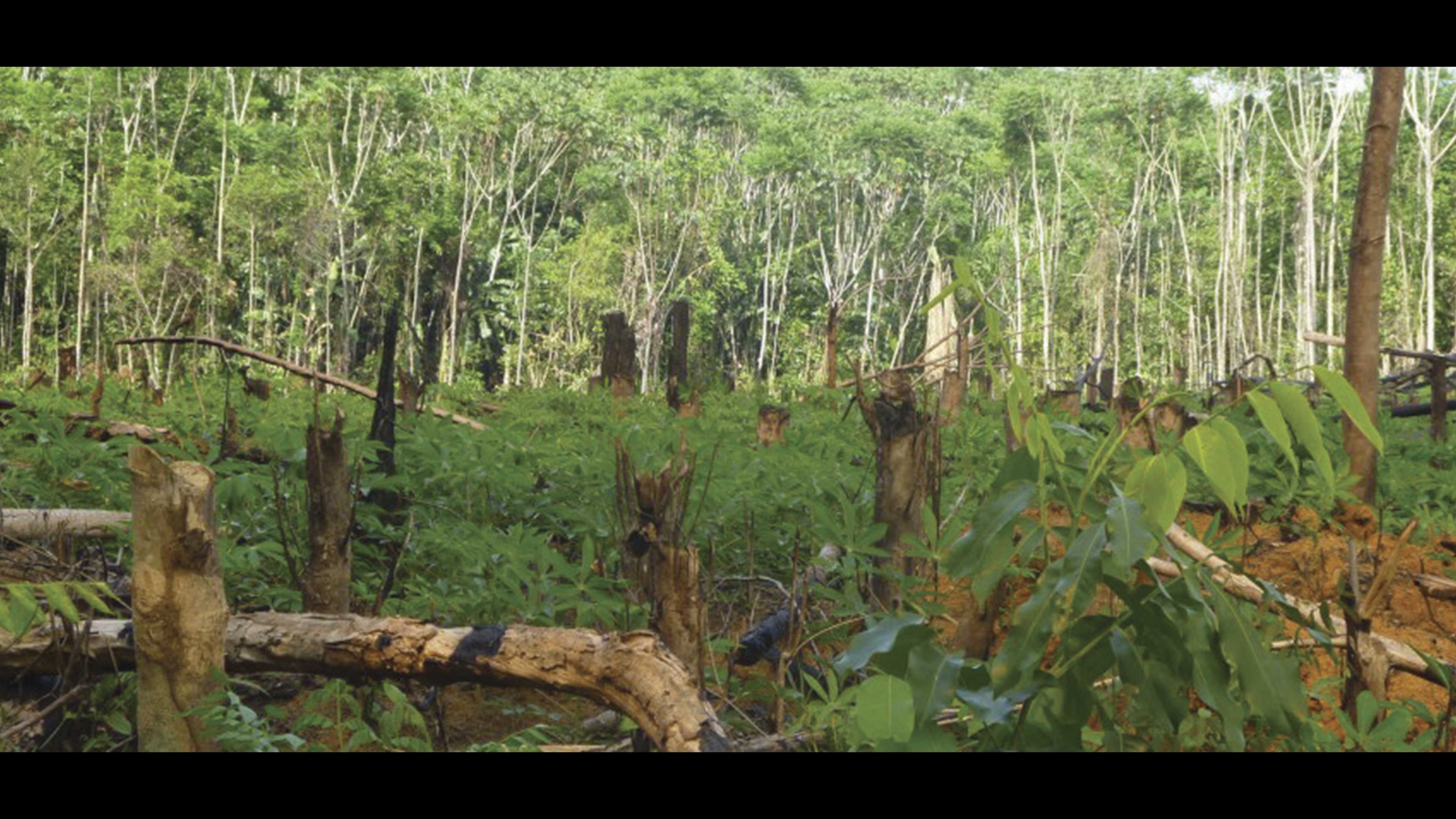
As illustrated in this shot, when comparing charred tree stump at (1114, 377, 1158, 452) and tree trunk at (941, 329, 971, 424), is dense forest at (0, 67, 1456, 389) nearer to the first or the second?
tree trunk at (941, 329, 971, 424)

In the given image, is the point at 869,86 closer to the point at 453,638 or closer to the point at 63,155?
the point at 63,155

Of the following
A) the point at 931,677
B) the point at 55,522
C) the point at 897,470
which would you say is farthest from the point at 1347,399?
the point at 55,522

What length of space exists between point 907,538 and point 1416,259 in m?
38.5

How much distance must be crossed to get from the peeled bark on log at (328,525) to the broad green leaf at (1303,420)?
2.66 meters

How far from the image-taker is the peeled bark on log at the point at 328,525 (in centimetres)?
363

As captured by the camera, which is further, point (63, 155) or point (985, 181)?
point (985, 181)

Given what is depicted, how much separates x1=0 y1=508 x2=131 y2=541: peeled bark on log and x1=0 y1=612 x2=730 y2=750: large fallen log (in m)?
1.41

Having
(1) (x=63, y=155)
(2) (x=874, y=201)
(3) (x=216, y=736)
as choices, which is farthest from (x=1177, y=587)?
(2) (x=874, y=201)

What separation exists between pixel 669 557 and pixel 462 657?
537mm

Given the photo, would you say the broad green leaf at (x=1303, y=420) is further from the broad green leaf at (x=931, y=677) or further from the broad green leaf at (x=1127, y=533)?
the broad green leaf at (x=931, y=677)

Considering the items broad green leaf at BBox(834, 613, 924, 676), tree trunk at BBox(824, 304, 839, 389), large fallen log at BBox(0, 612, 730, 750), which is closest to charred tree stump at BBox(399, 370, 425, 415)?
tree trunk at BBox(824, 304, 839, 389)

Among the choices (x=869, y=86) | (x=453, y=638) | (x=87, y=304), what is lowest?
(x=453, y=638)

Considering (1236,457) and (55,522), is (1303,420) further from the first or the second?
(55,522)

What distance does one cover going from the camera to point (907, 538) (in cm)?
326
